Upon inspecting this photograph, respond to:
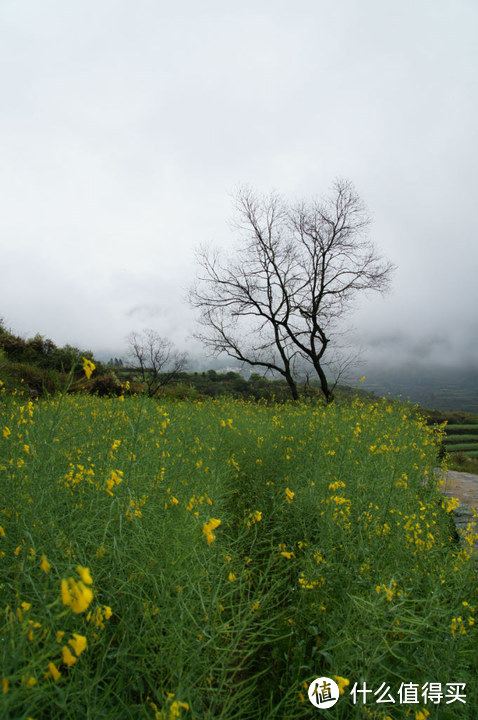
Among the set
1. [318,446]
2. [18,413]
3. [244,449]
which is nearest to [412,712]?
[318,446]

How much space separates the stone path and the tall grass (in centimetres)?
51

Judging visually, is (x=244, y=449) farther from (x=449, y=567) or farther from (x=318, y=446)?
(x=449, y=567)

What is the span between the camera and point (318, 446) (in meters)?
4.15

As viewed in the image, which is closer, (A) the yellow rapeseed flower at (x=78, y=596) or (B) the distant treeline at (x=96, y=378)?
(A) the yellow rapeseed flower at (x=78, y=596)

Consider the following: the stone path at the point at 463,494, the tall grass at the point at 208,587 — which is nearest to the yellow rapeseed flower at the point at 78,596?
the tall grass at the point at 208,587

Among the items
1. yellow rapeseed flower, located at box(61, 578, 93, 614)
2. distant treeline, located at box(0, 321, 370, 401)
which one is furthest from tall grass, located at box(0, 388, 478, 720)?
distant treeline, located at box(0, 321, 370, 401)

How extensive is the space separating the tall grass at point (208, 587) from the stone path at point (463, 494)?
51 cm

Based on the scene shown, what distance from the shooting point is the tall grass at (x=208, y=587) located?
1221 millimetres

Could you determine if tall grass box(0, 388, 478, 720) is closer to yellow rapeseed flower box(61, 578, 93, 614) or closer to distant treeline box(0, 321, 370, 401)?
yellow rapeseed flower box(61, 578, 93, 614)

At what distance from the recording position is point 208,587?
1.75 m

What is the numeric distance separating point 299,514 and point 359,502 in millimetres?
523

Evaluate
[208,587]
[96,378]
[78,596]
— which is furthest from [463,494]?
[96,378]

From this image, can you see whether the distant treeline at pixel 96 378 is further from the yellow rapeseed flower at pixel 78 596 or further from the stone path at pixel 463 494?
the yellow rapeseed flower at pixel 78 596

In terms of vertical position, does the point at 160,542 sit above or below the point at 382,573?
above
